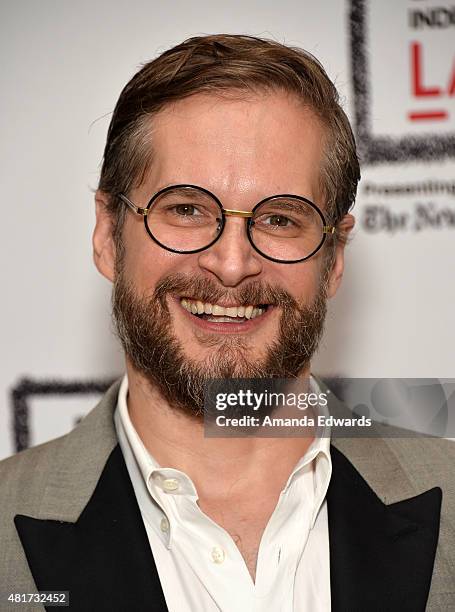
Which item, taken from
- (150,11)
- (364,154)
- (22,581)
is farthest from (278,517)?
(150,11)

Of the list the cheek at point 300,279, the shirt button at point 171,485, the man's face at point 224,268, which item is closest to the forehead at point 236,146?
the man's face at point 224,268

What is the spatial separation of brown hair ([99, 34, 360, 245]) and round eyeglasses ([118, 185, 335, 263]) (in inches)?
4.3

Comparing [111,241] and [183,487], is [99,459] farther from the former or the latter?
[111,241]

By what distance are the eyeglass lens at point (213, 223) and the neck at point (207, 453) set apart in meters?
0.34

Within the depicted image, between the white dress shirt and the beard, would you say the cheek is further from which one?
the white dress shirt

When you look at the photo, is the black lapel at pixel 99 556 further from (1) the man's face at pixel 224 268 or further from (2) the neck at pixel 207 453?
(1) the man's face at pixel 224 268

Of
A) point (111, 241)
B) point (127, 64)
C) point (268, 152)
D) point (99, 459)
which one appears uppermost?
point (127, 64)

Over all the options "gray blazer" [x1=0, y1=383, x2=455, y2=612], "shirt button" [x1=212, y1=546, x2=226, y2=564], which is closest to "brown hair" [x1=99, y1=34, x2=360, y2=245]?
"gray blazer" [x1=0, y1=383, x2=455, y2=612]

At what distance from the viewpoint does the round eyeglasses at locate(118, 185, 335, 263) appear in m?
1.73

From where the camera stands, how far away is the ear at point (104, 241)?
77.9 inches

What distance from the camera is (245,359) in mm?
1792

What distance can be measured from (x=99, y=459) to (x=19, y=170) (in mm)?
996

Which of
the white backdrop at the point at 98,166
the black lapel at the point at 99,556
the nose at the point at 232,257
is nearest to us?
the black lapel at the point at 99,556

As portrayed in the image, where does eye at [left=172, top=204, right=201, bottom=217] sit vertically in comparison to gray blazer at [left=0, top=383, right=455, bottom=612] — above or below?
above
